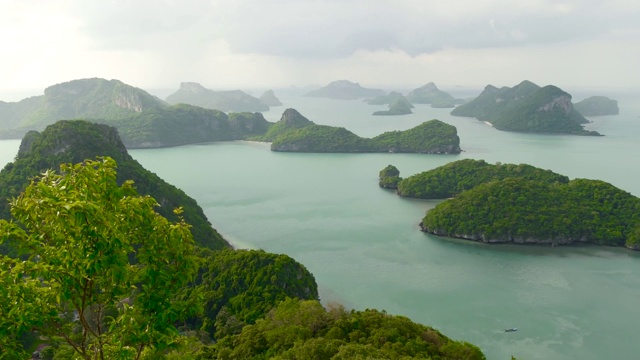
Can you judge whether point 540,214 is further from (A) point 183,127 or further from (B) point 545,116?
(B) point 545,116

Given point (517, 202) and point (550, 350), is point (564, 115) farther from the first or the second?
point (550, 350)

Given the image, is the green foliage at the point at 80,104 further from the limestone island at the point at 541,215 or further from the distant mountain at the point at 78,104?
the limestone island at the point at 541,215

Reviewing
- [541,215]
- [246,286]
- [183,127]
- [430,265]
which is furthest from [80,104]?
[541,215]

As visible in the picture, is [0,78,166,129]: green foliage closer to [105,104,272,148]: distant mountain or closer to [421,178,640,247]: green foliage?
[105,104,272,148]: distant mountain

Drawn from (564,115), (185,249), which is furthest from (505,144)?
(185,249)

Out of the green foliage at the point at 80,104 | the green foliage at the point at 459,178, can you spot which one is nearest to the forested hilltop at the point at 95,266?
the green foliage at the point at 459,178

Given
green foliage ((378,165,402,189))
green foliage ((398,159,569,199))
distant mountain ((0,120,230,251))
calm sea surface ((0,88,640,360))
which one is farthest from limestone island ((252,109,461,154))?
distant mountain ((0,120,230,251))
